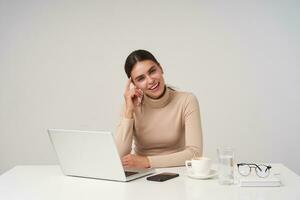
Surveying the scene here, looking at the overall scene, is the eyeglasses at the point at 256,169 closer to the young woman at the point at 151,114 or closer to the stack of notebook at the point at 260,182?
the stack of notebook at the point at 260,182

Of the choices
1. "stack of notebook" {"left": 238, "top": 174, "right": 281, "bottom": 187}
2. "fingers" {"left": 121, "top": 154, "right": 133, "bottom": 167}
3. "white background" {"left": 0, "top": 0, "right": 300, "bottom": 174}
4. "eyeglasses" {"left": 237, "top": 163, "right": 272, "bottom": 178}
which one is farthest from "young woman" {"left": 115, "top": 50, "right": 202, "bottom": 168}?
"white background" {"left": 0, "top": 0, "right": 300, "bottom": 174}

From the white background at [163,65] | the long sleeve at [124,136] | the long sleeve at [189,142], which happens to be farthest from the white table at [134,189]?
the white background at [163,65]

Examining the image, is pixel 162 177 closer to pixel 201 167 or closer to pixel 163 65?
pixel 201 167

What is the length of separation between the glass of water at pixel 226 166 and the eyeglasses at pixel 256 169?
0.10 meters

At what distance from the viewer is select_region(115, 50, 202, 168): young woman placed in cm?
227

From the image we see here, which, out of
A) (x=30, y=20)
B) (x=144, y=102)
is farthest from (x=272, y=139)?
(x=30, y=20)

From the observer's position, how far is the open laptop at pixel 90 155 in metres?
1.57

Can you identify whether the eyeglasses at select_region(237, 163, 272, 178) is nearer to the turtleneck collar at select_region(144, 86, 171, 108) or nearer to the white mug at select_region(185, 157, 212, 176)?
the white mug at select_region(185, 157, 212, 176)

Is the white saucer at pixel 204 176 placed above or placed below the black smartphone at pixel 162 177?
below

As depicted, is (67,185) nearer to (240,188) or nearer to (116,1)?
(240,188)

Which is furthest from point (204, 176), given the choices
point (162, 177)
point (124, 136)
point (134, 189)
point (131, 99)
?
point (131, 99)

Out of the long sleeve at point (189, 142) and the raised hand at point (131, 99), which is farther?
the raised hand at point (131, 99)

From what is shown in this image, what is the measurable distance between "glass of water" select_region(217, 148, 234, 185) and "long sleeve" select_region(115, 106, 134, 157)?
2.55ft

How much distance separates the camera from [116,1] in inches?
137
